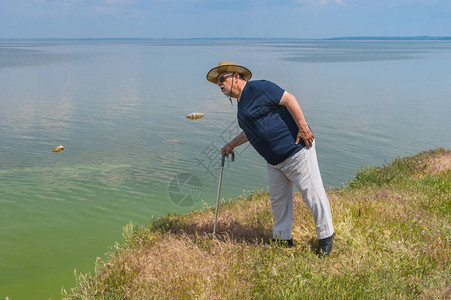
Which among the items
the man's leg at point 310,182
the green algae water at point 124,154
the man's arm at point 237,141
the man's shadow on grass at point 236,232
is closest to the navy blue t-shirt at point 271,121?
the man's leg at point 310,182

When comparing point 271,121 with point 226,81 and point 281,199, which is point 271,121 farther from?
point 281,199

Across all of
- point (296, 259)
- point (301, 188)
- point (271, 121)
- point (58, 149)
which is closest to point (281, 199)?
point (301, 188)

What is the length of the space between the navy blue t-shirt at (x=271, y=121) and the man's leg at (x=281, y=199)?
31 centimetres

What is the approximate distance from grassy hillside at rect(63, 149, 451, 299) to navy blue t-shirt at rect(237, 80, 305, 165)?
1.21 m

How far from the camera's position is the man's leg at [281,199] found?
5.45 metres

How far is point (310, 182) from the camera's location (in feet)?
17.1

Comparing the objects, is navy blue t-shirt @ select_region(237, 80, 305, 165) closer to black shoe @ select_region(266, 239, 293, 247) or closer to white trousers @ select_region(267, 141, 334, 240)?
white trousers @ select_region(267, 141, 334, 240)

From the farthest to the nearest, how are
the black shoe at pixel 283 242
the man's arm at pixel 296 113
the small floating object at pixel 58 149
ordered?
the small floating object at pixel 58 149, the black shoe at pixel 283 242, the man's arm at pixel 296 113

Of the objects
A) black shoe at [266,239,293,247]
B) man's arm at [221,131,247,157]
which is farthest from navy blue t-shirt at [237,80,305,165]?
black shoe at [266,239,293,247]

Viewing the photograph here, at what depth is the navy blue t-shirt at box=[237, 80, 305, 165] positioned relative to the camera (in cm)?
511

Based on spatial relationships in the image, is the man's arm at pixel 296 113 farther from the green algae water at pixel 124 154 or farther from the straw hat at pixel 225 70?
the green algae water at pixel 124 154

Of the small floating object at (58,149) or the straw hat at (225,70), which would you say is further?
the small floating object at (58,149)

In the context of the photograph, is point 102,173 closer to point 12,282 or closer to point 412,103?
point 12,282

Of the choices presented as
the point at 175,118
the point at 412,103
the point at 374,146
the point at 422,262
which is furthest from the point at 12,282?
the point at 412,103
